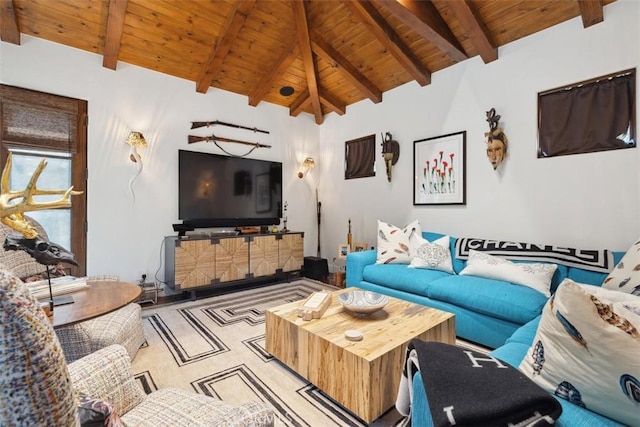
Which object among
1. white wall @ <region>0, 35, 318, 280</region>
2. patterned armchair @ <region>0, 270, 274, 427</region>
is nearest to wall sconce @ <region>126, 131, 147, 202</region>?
white wall @ <region>0, 35, 318, 280</region>

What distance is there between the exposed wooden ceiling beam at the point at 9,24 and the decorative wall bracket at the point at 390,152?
416cm

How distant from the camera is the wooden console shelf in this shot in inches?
132

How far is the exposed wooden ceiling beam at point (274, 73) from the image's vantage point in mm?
3801

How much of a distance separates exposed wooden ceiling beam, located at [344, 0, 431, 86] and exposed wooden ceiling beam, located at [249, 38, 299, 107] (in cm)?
96

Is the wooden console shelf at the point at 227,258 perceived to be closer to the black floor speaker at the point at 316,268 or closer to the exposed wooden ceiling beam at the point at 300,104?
the black floor speaker at the point at 316,268

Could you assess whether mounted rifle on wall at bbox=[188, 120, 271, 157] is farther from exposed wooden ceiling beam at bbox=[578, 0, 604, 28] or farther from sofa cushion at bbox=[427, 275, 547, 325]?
exposed wooden ceiling beam at bbox=[578, 0, 604, 28]

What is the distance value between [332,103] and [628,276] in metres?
4.08

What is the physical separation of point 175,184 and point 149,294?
4.65 feet

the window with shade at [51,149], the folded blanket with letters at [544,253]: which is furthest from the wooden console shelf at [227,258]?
the folded blanket with letters at [544,253]

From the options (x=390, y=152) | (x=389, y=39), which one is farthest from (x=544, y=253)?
(x=389, y=39)

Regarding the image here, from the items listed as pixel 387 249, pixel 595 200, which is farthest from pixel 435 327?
pixel 595 200

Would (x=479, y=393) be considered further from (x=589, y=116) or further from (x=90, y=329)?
(x=589, y=116)

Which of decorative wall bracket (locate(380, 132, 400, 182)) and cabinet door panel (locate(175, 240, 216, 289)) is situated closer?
cabinet door panel (locate(175, 240, 216, 289))

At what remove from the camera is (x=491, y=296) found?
220cm
